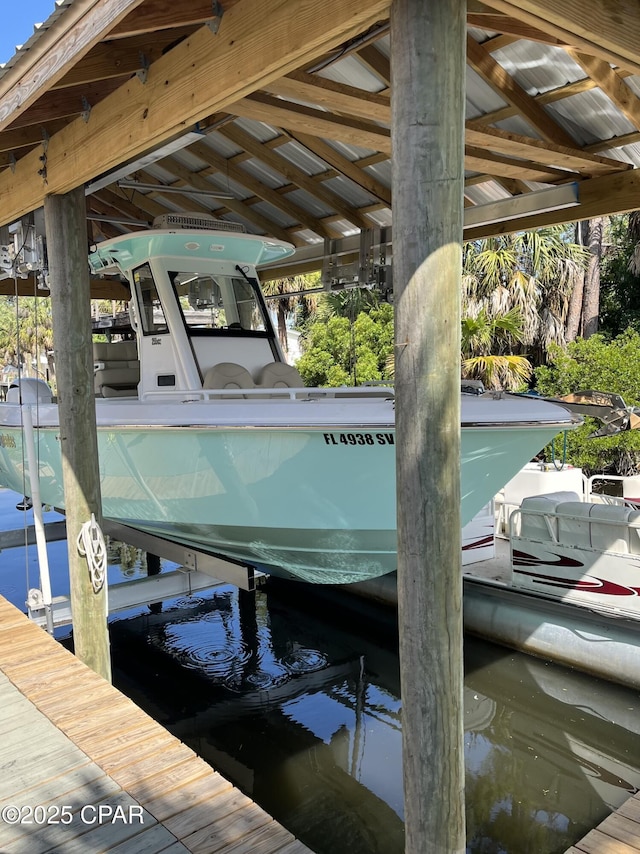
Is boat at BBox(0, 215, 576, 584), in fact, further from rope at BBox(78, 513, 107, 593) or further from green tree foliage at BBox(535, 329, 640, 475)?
green tree foliage at BBox(535, 329, 640, 475)

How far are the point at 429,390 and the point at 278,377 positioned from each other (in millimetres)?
3878

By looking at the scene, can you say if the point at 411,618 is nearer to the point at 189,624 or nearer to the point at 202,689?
the point at 202,689

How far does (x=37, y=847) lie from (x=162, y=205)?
6459mm

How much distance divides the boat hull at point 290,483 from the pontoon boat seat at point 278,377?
118cm

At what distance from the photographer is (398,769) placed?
538cm

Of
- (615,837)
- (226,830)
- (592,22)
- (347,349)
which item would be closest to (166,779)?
(226,830)

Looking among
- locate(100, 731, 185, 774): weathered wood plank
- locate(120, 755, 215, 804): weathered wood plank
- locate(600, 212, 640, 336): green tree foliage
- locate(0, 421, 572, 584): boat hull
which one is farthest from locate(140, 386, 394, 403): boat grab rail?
locate(600, 212, 640, 336): green tree foliage

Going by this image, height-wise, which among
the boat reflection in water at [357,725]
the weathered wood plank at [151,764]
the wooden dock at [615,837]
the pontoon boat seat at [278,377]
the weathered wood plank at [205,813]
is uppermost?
the pontoon boat seat at [278,377]

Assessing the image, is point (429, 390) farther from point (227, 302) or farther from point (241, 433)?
point (227, 302)

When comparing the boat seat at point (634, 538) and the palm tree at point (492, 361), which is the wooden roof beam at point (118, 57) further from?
the palm tree at point (492, 361)

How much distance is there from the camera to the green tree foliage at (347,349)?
16672mm

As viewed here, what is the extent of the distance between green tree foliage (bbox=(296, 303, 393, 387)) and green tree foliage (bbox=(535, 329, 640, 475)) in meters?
4.36

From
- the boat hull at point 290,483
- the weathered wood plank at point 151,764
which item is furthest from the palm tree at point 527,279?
the weathered wood plank at point 151,764

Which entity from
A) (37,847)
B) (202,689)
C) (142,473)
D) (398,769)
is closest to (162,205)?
(142,473)
